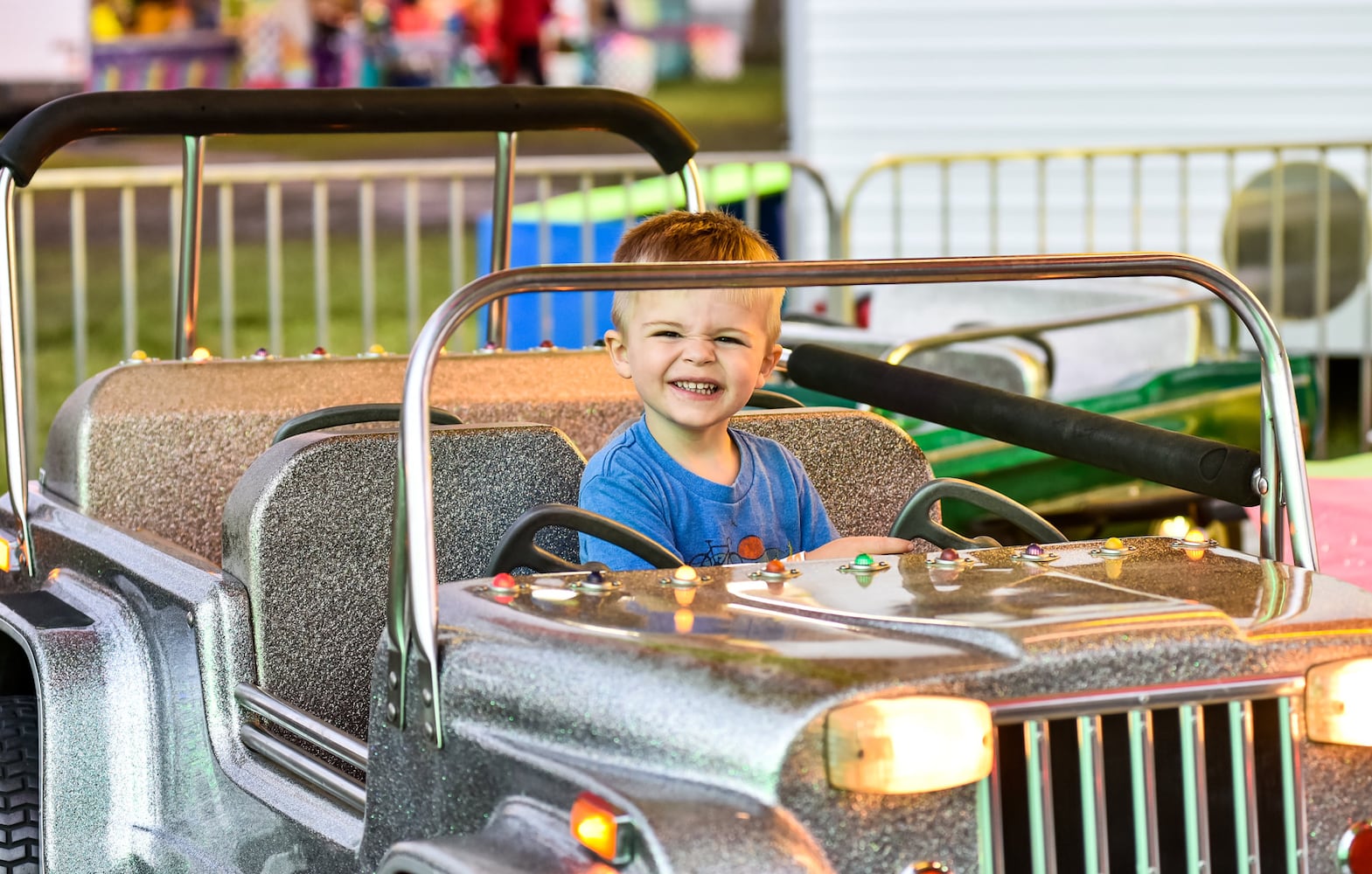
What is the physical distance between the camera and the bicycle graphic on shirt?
2422 mm

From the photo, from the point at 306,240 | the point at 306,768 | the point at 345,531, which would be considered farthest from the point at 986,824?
the point at 306,240

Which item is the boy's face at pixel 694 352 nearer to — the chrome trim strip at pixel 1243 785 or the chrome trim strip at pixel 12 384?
the chrome trim strip at pixel 1243 785

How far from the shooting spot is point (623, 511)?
235 cm

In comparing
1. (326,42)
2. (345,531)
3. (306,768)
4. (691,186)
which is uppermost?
(326,42)

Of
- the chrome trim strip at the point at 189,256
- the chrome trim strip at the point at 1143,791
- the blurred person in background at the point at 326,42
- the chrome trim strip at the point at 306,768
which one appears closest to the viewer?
the chrome trim strip at the point at 1143,791

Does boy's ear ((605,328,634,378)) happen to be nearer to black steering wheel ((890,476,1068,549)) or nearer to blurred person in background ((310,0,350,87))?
black steering wheel ((890,476,1068,549))

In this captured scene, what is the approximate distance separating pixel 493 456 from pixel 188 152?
39.3 inches

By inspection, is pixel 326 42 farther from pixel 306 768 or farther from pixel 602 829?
pixel 602 829

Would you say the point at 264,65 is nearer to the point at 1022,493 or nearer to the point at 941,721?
the point at 1022,493

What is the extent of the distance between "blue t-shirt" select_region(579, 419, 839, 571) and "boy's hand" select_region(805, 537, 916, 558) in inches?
7.6

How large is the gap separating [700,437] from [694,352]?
17cm

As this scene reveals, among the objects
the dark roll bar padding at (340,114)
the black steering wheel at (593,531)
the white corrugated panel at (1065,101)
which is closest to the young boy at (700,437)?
the black steering wheel at (593,531)

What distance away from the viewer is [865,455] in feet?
9.21

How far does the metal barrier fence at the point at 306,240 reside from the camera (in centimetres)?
604
